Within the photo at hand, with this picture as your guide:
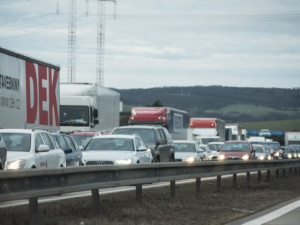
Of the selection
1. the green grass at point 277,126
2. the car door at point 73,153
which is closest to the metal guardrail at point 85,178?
the car door at point 73,153

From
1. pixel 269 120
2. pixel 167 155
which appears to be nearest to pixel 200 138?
pixel 167 155

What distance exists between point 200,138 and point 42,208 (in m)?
45.5

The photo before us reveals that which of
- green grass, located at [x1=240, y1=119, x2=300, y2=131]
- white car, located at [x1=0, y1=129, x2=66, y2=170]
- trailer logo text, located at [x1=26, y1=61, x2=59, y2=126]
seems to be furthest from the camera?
green grass, located at [x1=240, y1=119, x2=300, y2=131]

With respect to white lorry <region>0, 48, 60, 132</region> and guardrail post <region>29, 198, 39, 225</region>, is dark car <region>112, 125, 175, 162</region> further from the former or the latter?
guardrail post <region>29, 198, 39, 225</region>

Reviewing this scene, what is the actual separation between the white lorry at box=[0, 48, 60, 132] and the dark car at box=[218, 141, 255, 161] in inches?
456

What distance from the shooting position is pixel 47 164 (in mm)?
17062

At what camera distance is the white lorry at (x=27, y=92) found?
74.0 ft

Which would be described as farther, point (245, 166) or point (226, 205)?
point (245, 166)

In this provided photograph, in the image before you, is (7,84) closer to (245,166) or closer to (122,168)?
(245,166)

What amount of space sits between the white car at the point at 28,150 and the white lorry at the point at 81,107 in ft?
57.2

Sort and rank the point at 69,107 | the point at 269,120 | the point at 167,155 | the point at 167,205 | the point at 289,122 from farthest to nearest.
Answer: the point at 269,120 → the point at 289,122 → the point at 69,107 → the point at 167,155 → the point at 167,205

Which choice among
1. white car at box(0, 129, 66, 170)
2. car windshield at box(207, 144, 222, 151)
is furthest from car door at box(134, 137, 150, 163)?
car windshield at box(207, 144, 222, 151)

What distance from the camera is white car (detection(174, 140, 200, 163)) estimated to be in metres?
36.7

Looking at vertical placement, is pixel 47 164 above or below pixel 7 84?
below
